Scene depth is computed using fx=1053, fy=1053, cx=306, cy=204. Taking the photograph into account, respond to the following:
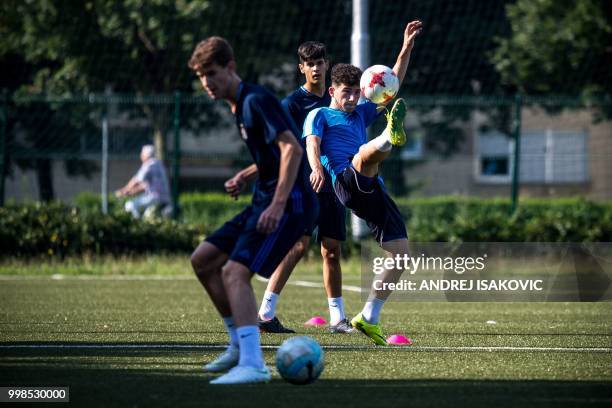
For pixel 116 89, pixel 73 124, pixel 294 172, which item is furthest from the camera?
pixel 116 89

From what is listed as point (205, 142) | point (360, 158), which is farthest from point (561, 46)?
point (360, 158)

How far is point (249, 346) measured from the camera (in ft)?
19.5

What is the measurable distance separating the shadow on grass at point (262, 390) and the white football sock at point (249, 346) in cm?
14

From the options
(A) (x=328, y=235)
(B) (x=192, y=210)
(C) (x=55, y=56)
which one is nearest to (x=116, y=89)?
(C) (x=55, y=56)

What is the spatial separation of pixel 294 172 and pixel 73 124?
52.8ft

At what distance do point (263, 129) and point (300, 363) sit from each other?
4.39ft

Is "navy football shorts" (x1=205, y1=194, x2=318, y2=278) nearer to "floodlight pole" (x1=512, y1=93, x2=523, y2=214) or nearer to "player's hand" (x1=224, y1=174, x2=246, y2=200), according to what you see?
"player's hand" (x1=224, y1=174, x2=246, y2=200)

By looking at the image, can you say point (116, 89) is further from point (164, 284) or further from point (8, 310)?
point (8, 310)

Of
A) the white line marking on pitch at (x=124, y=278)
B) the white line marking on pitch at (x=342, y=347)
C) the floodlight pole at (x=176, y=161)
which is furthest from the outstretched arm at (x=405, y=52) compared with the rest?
the floodlight pole at (x=176, y=161)

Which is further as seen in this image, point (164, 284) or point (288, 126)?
point (164, 284)

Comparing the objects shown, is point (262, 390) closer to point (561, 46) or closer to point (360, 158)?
point (360, 158)

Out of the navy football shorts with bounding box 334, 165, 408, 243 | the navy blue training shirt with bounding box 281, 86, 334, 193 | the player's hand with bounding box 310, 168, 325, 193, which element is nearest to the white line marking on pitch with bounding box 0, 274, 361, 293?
the navy blue training shirt with bounding box 281, 86, 334, 193

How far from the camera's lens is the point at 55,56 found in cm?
2512

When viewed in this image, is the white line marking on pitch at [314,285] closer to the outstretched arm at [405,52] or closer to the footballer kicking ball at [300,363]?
the outstretched arm at [405,52]
